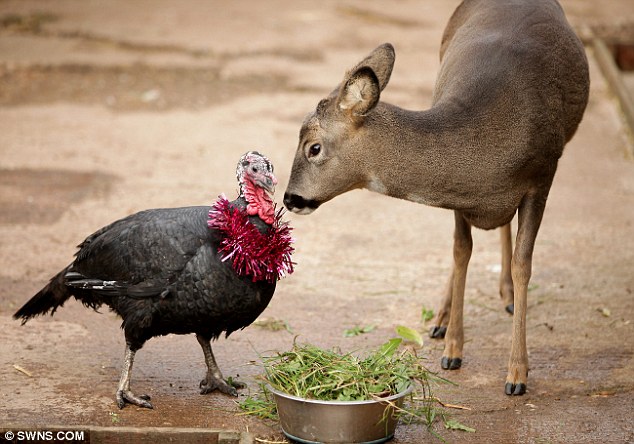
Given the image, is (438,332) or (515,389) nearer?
(515,389)

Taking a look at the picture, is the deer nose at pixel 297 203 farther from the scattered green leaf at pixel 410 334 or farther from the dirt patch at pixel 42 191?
the dirt patch at pixel 42 191

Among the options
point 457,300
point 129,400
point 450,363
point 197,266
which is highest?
point 197,266

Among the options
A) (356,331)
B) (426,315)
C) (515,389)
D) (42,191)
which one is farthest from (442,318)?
(42,191)

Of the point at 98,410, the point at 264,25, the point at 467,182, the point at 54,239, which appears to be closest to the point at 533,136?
the point at 467,182

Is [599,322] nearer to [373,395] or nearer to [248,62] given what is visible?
[373,395]

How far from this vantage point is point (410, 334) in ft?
19.2

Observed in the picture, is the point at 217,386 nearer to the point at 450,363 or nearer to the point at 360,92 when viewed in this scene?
the point at 450,363

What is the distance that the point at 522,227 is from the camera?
566 cm

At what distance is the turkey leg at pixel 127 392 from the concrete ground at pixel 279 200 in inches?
2.6

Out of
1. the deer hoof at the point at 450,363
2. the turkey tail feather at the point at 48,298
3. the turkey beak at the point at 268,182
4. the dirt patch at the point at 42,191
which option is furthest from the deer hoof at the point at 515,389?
the dirt patch at the point at 42,191

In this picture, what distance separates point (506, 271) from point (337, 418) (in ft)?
7.76

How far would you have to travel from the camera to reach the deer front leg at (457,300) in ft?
19.4

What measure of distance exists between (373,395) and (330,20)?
10.9 m

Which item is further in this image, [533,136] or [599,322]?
[599,322]
